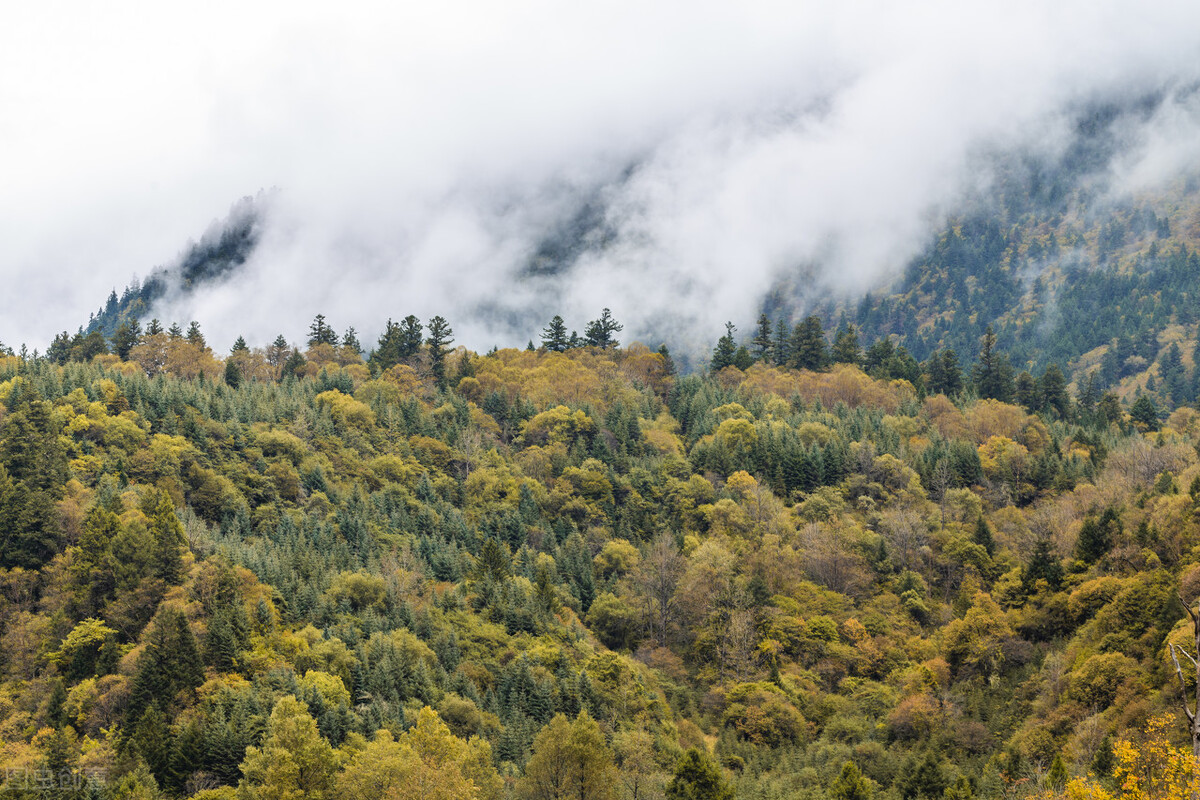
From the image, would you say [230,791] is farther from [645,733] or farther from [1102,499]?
[1102,499]

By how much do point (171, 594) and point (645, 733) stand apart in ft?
109

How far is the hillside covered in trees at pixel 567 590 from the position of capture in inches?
2299

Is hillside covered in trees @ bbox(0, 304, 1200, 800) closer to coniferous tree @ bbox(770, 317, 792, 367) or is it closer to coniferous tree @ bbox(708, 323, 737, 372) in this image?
coniferous tree @ bbox(708, 323, 737, 372)

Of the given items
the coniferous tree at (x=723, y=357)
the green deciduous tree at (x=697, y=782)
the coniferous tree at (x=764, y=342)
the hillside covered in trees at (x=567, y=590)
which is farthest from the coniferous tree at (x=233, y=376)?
the green deciduous tree at (x=697, y=782)

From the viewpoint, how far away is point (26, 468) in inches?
3142

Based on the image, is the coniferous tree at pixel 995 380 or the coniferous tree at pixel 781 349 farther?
the coniferous tree at pixel 781 349

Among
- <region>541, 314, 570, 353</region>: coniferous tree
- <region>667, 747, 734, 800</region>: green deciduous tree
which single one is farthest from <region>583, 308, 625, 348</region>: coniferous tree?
<region>667, 747, 734, 800</region>: green deciduous tree

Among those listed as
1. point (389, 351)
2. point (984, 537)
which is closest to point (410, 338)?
point (389, 351)

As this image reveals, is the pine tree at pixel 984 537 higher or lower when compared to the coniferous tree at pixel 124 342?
lower

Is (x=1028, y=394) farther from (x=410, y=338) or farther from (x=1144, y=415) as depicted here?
Result: (x=410, y=338)

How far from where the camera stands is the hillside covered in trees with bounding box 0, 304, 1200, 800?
192 feet

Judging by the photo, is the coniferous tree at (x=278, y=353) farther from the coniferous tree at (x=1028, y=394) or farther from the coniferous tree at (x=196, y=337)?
the coniferous tree at (x=1028, y=394)

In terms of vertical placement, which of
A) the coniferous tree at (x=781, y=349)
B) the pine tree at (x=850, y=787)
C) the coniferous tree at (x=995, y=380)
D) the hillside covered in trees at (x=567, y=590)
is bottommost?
the pine tree at (x=850, y=787)

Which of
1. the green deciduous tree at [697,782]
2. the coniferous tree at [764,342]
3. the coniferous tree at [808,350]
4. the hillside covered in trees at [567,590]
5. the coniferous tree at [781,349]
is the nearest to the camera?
the green deciduous tree at [697,782]
